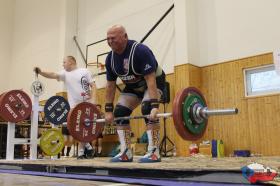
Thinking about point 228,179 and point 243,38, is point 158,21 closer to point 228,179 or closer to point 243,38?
point 243,38

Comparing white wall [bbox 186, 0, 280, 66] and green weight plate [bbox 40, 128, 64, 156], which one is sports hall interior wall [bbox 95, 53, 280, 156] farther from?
green weight plate [bbox 40, 128, 64, 156]

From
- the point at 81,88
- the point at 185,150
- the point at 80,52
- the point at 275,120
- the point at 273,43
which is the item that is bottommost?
the point at 185,150

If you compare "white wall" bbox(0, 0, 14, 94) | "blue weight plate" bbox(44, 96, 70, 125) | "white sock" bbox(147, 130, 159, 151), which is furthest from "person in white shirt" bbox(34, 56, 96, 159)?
"white wall" bbox(0, 0, 14, 94)

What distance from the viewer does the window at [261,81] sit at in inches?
194

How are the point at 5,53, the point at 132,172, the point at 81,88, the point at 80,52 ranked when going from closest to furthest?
1. the point at 132,172
2. the point at 81,88
3. the point at 80,52
4. the point at 5,53

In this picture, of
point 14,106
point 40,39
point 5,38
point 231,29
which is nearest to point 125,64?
point 14,106

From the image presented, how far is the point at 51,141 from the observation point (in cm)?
360

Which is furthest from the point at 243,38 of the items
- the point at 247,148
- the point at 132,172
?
the point at 132,172

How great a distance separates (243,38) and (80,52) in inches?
163

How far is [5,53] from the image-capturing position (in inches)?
394

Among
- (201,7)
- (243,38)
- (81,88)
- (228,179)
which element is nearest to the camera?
(228,179)

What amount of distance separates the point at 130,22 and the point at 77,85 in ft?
11.9

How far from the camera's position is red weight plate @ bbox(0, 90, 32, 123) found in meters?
3.63

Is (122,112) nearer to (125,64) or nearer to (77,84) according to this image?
(125,64)
